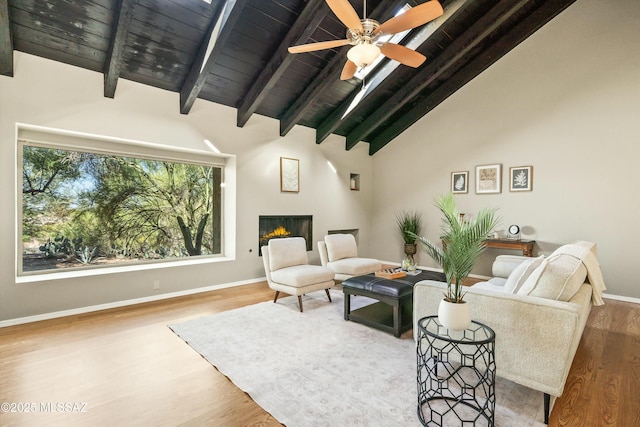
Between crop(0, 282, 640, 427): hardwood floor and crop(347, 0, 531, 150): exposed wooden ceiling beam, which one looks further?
crop(347, 0, 531, 150): exposed wooden ceiling beam

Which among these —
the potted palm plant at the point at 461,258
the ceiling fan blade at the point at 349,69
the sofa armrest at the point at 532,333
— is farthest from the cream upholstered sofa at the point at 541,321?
the ceiling fan blade at the point at 349,69

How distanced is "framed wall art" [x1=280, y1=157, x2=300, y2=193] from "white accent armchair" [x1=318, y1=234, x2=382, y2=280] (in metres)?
1.46

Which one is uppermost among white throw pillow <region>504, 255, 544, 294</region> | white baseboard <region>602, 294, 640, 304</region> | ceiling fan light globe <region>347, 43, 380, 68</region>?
ceiling fan light globe <region>347, 43, 380, 68</region>

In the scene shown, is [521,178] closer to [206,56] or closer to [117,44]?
[206,56]

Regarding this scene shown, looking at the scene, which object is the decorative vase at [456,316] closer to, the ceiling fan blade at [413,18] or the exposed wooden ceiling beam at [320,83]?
the ceiling fan blade at [413,18]

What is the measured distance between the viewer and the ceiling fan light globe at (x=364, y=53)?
2.41m

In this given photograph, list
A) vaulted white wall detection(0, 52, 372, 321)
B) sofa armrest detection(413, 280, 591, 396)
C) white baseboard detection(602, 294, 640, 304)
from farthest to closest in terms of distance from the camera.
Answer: white baseboard detection(602, 294, 640, 304)
vaulted white wall detection(0, 52, 372, 321)
sofa armrest detection(413, 280, 591, 396)

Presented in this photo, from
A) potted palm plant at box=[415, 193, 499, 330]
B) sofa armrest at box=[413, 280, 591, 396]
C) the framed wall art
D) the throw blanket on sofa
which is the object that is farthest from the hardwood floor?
the framed wall art

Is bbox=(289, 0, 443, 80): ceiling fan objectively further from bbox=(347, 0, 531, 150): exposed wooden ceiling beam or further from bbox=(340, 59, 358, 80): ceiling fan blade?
bbox=(347, 0, 531, 150): exposed wooden ceiling beam

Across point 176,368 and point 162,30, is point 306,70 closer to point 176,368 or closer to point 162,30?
point 162,30

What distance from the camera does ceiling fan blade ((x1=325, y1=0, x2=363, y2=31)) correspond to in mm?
2106

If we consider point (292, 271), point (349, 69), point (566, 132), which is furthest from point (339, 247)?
point (566, 132)

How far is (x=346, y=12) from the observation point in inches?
86.4

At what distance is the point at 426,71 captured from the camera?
4953 mm
